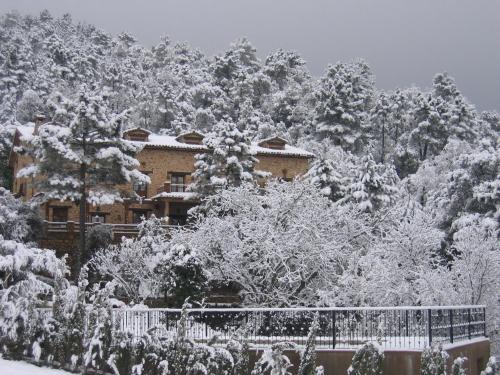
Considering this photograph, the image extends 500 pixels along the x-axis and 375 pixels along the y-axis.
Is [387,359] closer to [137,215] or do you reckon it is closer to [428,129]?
[137,215]

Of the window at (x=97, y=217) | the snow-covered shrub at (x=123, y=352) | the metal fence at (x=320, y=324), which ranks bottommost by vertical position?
the snow-covered shrub at (x=123, y=352)

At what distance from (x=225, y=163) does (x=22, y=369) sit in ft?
81.7

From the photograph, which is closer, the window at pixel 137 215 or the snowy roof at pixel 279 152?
the window at pixel 137 215

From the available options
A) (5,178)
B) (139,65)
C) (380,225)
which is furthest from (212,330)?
(139,65)

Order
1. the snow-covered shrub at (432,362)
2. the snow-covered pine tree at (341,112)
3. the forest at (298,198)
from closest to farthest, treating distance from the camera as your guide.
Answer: the snow-covered shrub at (432,362)
the forest at (298,198)
the snow-covered pine tree at (341,112)

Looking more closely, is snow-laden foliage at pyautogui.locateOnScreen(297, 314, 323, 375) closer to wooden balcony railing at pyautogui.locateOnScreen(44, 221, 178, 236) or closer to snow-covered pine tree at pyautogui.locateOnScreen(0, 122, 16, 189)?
wooden balcony railing at pyautogui.locateOnScreen(44, 221, 178, 236)

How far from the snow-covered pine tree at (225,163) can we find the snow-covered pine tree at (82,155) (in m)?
3.59

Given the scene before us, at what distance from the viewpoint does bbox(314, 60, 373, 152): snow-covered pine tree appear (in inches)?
2491

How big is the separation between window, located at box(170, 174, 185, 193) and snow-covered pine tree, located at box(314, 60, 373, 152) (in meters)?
19.3

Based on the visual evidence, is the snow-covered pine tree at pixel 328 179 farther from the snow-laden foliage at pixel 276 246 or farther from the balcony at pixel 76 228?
the snow-laden foliage at pixel 276 246

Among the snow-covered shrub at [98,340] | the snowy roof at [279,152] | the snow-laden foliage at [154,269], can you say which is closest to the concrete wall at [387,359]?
the snow-covered shrub at [98,340]

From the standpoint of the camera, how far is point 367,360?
13.1 metres

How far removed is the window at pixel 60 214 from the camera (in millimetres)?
43906

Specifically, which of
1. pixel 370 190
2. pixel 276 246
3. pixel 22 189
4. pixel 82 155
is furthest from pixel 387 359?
pixel 22 189
